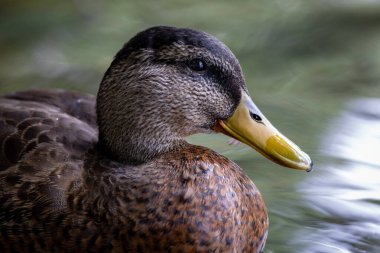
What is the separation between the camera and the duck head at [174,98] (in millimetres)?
3697

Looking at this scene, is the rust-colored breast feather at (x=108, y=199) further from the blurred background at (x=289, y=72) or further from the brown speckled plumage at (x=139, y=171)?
the blurred background at (x=289, y=72)

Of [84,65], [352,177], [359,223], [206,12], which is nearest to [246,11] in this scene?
[206,12]

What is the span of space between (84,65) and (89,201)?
8.35 ft

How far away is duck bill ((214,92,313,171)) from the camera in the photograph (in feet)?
12.3

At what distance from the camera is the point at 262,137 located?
3.77 meters

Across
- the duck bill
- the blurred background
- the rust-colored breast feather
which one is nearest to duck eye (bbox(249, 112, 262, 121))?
the duck bill

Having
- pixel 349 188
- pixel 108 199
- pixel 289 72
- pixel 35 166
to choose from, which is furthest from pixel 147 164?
pixel 289 72

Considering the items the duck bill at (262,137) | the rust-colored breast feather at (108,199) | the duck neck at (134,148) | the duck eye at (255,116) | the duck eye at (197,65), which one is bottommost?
the rust-colored breast feather at (108,199)

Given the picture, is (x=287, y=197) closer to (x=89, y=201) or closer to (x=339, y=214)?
(x=339, y=214)

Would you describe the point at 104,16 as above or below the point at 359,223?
above

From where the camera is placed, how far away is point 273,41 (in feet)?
20.9

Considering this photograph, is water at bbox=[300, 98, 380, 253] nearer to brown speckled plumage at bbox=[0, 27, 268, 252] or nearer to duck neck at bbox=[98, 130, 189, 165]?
brown speckled plumage at bbox=[0, 27, 268, 252]

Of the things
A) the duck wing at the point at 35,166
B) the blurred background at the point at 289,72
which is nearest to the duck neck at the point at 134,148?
the duck wing at the point at 35,166

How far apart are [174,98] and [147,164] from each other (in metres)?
0.31
